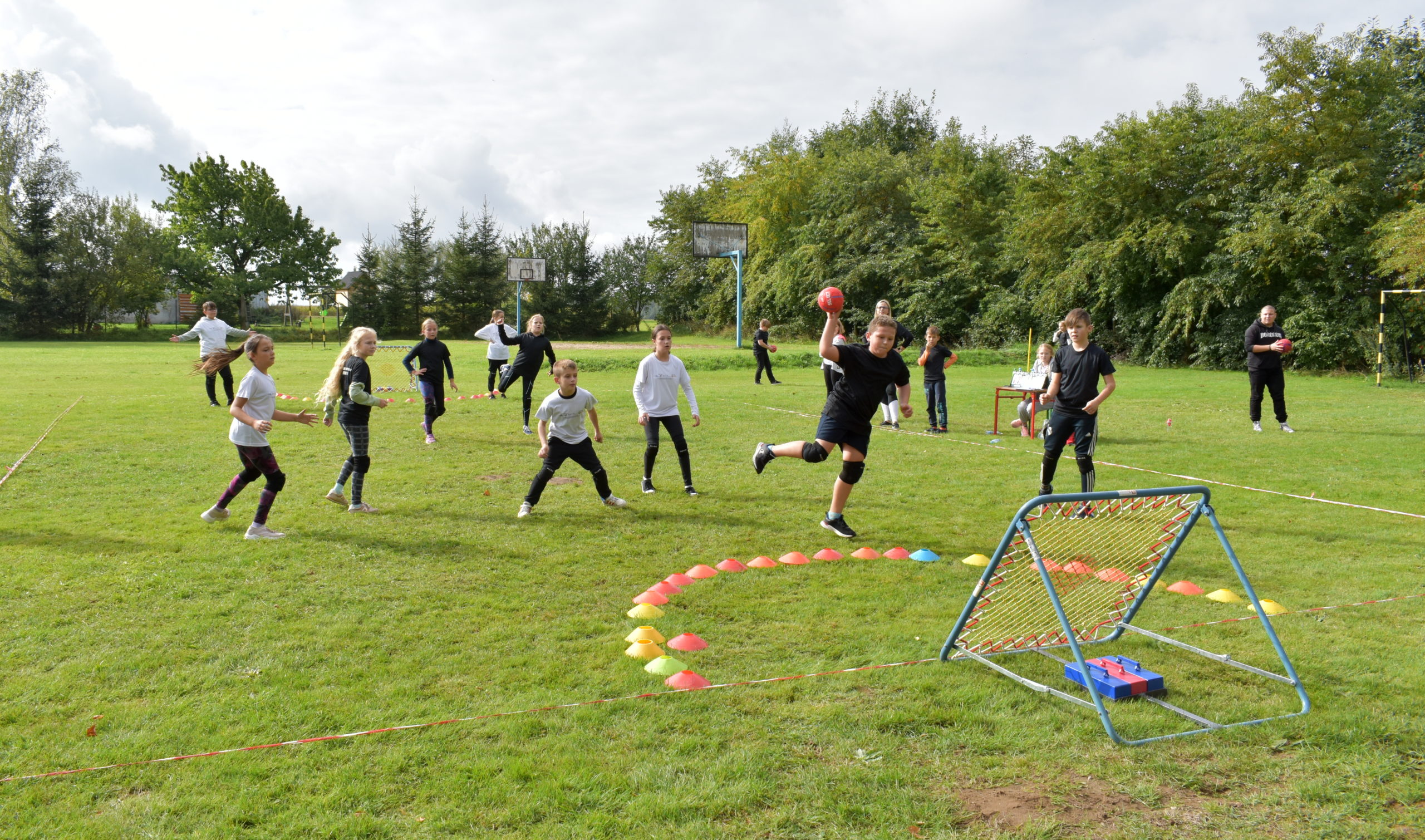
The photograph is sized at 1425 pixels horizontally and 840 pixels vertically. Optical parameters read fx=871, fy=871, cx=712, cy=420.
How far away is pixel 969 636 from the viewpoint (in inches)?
209

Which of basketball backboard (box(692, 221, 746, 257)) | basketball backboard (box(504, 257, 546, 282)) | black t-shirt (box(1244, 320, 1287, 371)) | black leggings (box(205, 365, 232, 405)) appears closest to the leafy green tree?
basketball backboard (box(504, 257, 546, 282))

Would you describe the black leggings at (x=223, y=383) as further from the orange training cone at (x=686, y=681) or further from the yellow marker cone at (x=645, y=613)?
the orange training cone at (x=686, y=681)

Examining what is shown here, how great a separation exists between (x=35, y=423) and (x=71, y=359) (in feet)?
70.9

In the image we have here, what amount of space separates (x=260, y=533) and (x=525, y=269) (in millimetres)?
42387

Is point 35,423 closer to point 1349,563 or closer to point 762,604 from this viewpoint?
point 762,604

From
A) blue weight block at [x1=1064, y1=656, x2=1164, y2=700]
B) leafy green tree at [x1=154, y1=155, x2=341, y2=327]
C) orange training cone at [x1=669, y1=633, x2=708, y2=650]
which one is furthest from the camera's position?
leafy green tree at [x1=154, y1=155, x2=341, y2=327]

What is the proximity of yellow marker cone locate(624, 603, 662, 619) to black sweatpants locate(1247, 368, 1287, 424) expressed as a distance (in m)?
12.4

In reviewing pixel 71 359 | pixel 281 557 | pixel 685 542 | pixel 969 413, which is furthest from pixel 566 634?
pixel 71 359

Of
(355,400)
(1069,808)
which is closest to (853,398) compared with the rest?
(1069,808)

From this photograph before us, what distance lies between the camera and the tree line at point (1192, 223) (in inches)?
1042

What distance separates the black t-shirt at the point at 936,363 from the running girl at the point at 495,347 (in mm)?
6944

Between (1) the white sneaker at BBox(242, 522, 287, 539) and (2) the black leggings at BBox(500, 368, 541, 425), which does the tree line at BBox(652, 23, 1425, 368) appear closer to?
(2) the black leggings at BBox(500, 368, 541, 425)

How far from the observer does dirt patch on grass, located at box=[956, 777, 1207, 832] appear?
3340mm

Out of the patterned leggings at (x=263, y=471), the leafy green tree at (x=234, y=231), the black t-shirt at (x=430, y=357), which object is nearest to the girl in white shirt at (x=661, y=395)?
the patterned leggings at (x=263, y=471)
